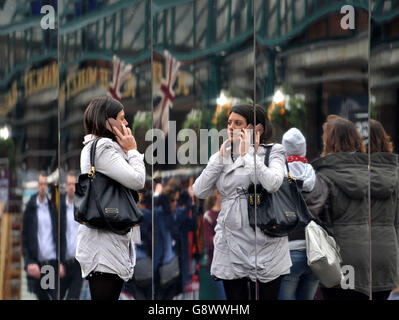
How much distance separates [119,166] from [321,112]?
1561mm

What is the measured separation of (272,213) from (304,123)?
682 millimetres

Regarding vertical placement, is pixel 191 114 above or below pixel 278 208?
above

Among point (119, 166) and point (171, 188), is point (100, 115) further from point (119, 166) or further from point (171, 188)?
point (171, 188)

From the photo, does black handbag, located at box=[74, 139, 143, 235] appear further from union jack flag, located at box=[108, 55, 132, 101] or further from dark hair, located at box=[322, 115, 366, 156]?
dark hair, located at box=[322, 115, 366, 156]

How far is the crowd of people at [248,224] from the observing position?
5.12 m

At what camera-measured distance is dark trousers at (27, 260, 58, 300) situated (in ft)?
17.7

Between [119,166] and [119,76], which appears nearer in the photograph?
[119,166]

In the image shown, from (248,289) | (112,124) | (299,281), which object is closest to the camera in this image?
(112,124)

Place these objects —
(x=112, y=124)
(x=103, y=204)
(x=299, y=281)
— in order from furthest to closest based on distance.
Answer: (x=299, y=281) < (x=112, y=124) < (x=103, y=204)

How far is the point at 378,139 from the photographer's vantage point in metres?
5.43

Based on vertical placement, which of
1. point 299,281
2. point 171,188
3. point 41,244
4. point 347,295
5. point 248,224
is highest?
point 171,188

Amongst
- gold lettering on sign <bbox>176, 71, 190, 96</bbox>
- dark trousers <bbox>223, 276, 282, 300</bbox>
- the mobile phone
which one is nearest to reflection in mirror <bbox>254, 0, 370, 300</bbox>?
dark trousers <bbox>223, 276, 282, 300</bbox>

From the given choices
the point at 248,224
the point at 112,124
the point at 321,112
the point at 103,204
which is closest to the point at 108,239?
the point at 103,204

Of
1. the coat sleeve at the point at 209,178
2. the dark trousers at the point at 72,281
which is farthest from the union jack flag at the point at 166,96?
the dark trousers at the point at 72,281
